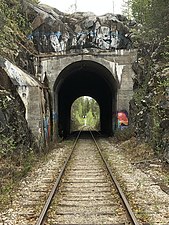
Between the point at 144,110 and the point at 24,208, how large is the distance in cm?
842

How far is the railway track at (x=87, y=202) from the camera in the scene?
16.5ft

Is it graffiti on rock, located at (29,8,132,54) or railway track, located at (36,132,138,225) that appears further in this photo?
graffiti on rock, located at (29,8,132,54)

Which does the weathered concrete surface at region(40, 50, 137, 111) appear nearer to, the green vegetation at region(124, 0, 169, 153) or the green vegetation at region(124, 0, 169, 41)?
the green vegetation at region(124, 0, 169, 153)

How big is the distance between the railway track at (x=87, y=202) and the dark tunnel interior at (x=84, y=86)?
1031 cm

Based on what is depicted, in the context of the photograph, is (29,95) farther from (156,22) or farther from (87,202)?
(87,202)

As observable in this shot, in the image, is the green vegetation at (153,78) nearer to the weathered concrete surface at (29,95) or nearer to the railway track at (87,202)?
the railway track at (87,202)

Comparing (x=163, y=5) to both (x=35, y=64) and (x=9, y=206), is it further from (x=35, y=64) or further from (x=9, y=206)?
(x=9, y=206)

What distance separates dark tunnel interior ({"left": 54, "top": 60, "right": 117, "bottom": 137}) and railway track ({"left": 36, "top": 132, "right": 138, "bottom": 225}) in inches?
406

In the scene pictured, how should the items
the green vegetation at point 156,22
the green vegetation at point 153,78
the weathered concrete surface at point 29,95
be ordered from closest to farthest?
the green vegetation at point 153,78 → the weathered concrete surface at point 29,95 → the green vegetation at point 156,22

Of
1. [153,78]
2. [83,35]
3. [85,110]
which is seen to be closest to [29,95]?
[153,78]

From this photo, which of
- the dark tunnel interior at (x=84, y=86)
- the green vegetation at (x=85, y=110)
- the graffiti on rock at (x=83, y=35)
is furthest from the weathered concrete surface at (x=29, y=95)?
the green vegetation at (x=85, y=110)

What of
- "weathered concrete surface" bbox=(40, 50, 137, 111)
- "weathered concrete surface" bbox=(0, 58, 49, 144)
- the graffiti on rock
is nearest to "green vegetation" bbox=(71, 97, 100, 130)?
the graffiti on rock

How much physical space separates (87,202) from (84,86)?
23.0 metres

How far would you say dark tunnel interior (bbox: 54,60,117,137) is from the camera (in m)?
18.8
